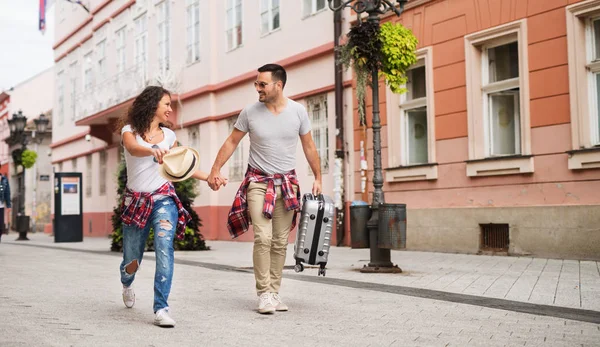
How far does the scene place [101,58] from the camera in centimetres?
3353

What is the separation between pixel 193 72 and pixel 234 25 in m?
2.51

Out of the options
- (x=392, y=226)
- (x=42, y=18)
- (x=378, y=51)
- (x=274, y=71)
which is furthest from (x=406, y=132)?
(x=42, y=18)

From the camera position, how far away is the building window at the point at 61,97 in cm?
3838

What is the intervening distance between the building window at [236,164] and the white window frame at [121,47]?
9157mm

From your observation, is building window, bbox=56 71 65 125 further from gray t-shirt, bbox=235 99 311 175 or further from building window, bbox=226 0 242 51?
gray t-shirt, bbox=235 99 311 175

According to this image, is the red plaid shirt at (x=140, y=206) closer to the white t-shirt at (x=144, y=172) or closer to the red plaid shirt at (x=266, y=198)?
the white t-shirt at (x=144, y=172)

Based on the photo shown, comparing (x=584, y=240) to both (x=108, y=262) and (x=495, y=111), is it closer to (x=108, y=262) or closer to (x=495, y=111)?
(x=495, y=111)

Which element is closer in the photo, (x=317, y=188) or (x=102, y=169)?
(x=317, y=188)

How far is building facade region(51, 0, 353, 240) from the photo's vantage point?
19166 mm

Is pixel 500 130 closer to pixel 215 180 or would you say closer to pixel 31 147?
pixel 215 180

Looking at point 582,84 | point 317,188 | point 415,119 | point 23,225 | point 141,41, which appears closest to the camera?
point 317,188

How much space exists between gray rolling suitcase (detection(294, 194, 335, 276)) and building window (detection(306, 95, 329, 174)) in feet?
37.3

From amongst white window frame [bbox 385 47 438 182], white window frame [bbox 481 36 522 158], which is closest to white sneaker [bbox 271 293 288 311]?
white window frame [bbox 481 36 522 158]

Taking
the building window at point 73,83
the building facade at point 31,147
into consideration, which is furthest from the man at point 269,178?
the building facade at point 31,147
